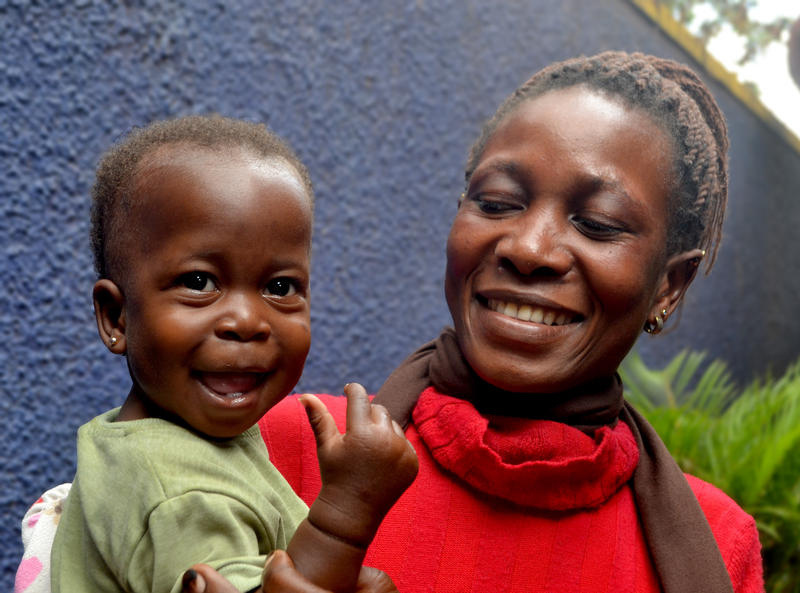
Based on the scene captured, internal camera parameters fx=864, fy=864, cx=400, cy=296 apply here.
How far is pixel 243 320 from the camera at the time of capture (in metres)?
1.31

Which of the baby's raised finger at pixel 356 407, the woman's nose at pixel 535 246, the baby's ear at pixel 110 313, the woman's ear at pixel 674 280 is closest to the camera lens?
the baby's raised finger at pixel 356 407

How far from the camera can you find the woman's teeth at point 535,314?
181cm

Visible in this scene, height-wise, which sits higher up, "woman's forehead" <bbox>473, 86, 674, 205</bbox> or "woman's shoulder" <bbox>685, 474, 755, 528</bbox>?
"woman's forehead" <bbox>473, 86, 674, 205</bbox>

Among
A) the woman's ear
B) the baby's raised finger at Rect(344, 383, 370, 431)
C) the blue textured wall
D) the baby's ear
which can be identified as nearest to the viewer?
the baby's raised finger at Rect(344, 383, 370, 431)

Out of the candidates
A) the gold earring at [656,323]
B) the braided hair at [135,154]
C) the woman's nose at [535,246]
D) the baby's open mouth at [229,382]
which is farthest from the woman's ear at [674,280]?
the baby's open mouth at [229,382]

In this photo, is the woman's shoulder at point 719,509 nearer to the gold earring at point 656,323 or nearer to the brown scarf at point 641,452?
the brown scarf at point 641,452

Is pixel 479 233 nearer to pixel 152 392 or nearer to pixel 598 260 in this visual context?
pixel 598 260

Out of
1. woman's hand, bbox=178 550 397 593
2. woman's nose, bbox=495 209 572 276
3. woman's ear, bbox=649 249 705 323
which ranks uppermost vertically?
woman's nose, bbox=495 209 572 276

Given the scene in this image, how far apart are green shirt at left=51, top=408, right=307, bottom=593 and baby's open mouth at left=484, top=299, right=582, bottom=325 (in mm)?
673

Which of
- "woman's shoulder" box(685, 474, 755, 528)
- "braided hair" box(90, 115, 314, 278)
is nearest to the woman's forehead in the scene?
"braided hair" box(90, 115, 314, 278)

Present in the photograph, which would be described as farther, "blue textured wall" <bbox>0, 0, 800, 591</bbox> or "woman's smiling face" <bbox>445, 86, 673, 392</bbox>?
"blue textured wall" <bbox>0, 0, 800, 591</bbox>

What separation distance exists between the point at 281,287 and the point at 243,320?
126 mm

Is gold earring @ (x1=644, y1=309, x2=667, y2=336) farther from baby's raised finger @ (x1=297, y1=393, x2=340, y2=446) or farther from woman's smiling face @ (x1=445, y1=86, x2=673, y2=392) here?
baby's raised finger @ (x1=297, y1=393, x2=340, y2=446)

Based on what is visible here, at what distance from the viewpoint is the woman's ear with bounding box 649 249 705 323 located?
199 cm
